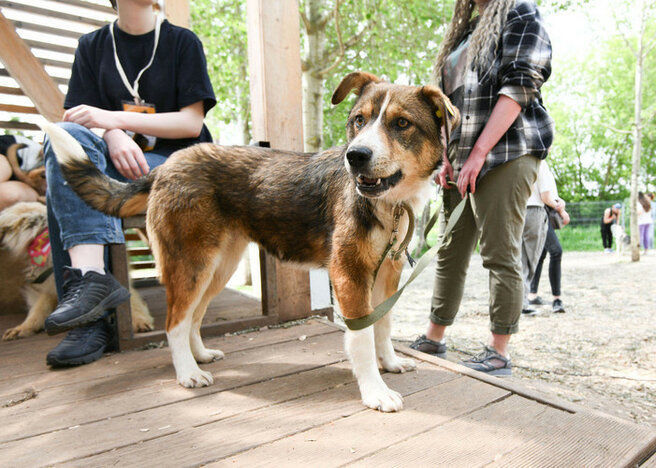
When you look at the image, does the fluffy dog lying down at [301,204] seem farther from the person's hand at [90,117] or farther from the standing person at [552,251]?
the standing person at [552,251]

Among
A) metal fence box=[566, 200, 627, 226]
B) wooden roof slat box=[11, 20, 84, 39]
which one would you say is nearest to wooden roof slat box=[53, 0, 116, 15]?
wooden roof slat box=[11, 20, 84, 39]

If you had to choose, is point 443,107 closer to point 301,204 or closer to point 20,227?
point 301,204

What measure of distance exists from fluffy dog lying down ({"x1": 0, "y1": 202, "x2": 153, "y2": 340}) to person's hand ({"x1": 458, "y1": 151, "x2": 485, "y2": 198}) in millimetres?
2465

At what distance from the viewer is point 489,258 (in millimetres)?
2490

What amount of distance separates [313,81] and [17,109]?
496 cm

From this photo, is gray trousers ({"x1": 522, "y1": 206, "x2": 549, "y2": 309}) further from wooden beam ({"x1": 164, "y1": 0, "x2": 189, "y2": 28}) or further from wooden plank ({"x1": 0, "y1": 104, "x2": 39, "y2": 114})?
wooden plank ({"x1": 0, "y1": 104, "x2": 39, "y2": 114})

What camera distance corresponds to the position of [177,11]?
16.0ft

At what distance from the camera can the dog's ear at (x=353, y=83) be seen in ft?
7.15

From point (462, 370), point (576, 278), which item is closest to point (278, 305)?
point (462, 370)

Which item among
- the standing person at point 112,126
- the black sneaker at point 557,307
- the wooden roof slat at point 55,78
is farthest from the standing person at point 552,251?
the wooden roof slat at point 55,78

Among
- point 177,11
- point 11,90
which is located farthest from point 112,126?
point 11,90

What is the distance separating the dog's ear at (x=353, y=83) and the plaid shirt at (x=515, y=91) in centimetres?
64

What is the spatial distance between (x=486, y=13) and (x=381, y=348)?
6.60ft

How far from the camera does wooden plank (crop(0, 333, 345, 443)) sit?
5.79ft
